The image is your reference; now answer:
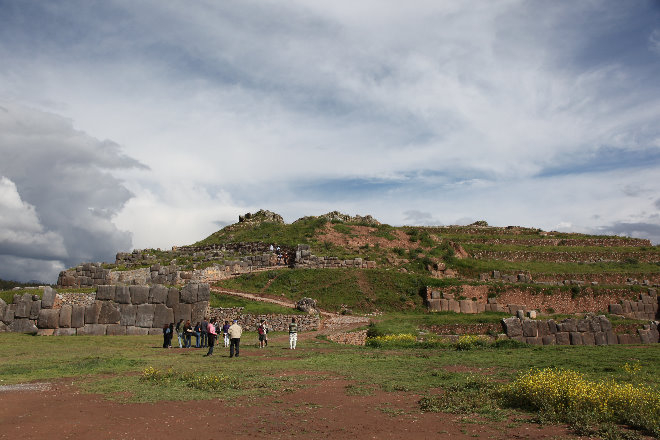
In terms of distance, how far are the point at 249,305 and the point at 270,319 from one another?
2580 millimetres

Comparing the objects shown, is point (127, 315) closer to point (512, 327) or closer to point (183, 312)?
point (183, 312)

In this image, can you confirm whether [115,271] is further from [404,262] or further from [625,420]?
[625,420]

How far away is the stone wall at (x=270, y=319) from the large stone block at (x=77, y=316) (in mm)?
7377

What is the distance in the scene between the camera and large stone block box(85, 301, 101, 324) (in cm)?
2902

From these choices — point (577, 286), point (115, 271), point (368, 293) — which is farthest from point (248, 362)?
point (577, 286)

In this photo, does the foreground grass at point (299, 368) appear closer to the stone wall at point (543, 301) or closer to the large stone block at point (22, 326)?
the large stone block at point (22, 326)

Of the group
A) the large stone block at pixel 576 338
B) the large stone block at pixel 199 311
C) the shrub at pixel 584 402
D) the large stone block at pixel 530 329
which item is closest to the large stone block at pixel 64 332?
the large stone block at pixel 199 311

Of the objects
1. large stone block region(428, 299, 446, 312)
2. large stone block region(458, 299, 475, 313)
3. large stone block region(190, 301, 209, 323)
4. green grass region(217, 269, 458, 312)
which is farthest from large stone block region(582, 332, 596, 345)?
large stone block region(190, 301, 209, 323)

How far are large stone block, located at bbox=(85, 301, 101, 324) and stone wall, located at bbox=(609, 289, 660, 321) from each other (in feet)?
127

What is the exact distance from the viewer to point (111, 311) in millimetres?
29297

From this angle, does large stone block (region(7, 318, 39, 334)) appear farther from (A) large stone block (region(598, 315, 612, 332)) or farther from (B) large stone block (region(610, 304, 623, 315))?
(B) large stone block (region(610, 304, 623, 315))

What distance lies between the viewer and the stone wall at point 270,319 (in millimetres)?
31438

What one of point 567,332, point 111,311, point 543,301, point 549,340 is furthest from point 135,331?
point 543,301

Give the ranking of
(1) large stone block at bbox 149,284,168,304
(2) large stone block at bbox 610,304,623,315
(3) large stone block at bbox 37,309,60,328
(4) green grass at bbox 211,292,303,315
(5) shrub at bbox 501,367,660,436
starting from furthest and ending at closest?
(2) large stone block at bbox 610,304,623,315, (4) green grass at bbox 211,292,303,315, (1) large stone block at bbox 149,284,168,304, (3) large stone block at bbox 37,309,60,328, (5) shrub at bbox 501,367,660,436
